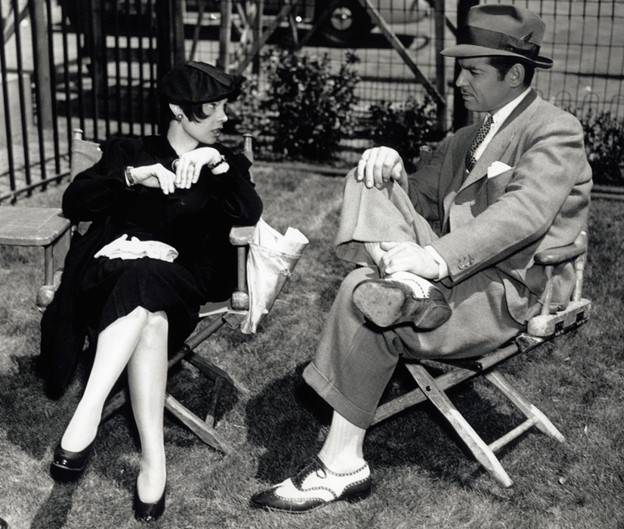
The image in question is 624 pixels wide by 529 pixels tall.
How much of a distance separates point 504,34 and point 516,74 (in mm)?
161

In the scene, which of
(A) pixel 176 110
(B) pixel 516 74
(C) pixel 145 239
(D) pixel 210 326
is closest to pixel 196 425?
(D) pixel 210 326

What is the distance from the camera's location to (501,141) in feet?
11.4

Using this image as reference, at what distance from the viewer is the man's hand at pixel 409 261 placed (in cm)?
306

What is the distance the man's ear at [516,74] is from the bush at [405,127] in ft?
14.6

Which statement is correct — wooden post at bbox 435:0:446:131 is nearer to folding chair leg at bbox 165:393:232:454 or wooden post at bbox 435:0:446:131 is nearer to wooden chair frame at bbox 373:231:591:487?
wooden chair frame at bbox 373:231:591:487

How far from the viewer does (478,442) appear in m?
3.44

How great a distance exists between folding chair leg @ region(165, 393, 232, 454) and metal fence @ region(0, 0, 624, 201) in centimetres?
314

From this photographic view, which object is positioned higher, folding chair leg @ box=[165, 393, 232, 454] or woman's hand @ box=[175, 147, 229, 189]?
woman's hand @ box=[175, 147, 229, 189]

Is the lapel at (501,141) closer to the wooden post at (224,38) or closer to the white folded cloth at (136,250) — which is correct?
the white folded cloth at (136,250)

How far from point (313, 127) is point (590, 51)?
9.07m

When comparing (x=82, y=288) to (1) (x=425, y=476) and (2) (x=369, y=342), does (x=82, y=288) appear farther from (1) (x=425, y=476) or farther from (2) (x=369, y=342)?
(1) (x=425, y=476)

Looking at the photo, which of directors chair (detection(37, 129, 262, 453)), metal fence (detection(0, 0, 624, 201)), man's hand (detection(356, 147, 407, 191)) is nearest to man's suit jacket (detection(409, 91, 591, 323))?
man's hand (detection(356, 147, 407, 191))

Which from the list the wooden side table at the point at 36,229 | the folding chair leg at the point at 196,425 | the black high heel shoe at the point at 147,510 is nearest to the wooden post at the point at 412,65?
the wooden side table at the point at 36,229

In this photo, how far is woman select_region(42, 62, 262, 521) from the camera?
10.5ft
